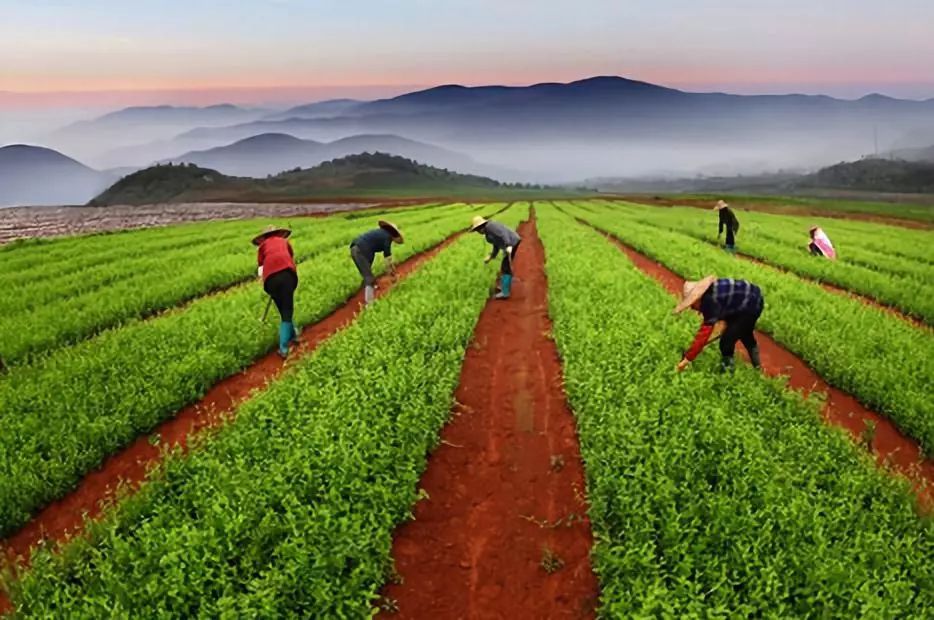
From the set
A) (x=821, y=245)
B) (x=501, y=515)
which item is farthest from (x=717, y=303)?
(x=821, y=245)

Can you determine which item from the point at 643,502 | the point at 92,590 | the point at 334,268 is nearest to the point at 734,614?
the point at 643,502

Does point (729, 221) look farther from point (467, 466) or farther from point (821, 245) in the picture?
point (467, 466)

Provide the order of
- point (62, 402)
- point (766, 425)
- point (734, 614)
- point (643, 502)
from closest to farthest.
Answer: point (734, 614)
point (643, 502)
point (766, 425)
point (62, 402)

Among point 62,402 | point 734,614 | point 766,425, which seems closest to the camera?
point 734,614

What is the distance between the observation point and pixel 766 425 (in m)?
7.72

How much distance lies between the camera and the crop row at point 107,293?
12633mm

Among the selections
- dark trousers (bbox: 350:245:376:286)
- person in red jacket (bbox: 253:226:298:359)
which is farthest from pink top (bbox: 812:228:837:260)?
person in red jacket (bbox: 253:226:298:359)

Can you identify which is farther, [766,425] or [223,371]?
[223,371]

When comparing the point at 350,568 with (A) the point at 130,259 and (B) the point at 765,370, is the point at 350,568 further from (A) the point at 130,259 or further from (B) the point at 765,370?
(A) the point at 130,259

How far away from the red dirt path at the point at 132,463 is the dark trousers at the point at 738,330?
23.3 feet

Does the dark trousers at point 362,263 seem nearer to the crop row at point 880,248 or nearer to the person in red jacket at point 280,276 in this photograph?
the person in red jacket at point 280,276

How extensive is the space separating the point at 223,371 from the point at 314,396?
11.1ft

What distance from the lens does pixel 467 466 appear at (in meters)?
7.71

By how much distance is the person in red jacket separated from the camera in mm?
11625
